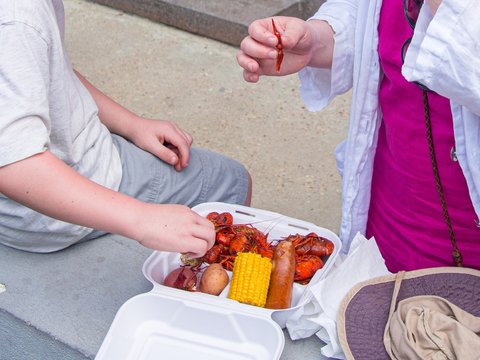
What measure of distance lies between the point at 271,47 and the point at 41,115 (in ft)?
1.81

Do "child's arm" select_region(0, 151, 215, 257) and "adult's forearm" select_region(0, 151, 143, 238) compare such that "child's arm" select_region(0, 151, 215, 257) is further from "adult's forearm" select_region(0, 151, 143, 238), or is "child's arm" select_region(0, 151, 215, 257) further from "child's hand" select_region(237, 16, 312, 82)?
"child's hand" select_region(237, 16, 312, 82)

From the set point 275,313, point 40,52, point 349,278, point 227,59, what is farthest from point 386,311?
point 227,59

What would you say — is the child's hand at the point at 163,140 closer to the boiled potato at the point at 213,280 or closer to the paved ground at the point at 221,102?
the boiled potato at the point at 213,280

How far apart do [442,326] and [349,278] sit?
276 mm

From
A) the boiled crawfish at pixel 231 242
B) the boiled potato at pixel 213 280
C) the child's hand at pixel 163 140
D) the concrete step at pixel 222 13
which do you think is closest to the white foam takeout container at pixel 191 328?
the boiled potato at pixel 213 280

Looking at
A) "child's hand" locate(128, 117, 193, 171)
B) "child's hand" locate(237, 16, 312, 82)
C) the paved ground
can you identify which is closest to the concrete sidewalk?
the paved ground

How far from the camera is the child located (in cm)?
156

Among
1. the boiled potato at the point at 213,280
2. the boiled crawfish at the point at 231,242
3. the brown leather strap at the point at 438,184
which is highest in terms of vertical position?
the brown leather strap at the point at 438,184

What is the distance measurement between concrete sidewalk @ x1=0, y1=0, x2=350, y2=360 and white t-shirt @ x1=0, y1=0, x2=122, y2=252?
12 centimetres

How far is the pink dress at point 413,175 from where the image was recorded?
1.68 metres

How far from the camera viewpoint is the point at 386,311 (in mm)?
1568

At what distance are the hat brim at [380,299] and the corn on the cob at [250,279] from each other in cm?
20

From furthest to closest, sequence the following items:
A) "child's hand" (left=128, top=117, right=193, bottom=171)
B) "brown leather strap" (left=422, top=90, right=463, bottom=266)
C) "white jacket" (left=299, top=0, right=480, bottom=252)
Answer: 1. "child's hand" (left=128, top=117, right=193, bottom=171)
2. "brown leather strap" (left=422, top=90, right=463, bottom=266)
3. "white jacket" (left=299, top=0, right=480, bottom=252)

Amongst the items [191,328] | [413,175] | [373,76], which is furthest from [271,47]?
[191,328]
